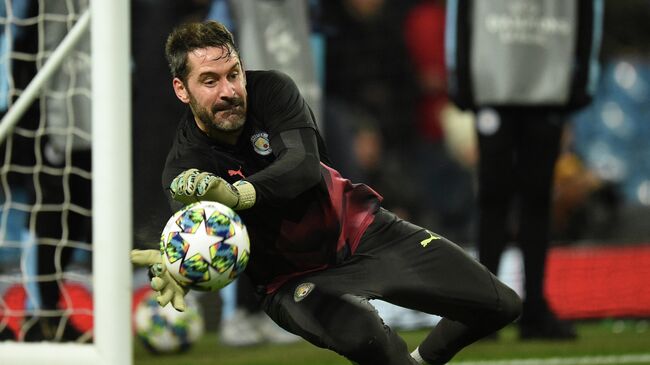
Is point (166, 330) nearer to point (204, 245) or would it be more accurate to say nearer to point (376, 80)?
point (204, 245)

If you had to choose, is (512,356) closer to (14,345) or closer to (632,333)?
(632,333)

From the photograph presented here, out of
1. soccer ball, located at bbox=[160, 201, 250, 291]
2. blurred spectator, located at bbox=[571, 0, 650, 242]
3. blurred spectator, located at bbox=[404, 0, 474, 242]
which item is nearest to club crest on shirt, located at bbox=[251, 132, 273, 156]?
soccer ball, located at bbox=[160, 201, 250, 291]

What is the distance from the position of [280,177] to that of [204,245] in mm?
392

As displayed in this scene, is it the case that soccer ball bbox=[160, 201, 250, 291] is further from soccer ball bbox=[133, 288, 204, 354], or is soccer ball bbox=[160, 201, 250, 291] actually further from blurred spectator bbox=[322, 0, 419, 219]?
blurred spectator bbox=[322, 0, 419, 219]

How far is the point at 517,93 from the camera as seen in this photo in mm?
7066

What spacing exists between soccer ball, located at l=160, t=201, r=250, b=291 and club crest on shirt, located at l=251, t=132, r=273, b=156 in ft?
1.37

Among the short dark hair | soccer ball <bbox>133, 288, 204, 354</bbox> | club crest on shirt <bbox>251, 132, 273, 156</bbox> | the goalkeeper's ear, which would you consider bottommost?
soccer ball <bbox>133, 288, 204, 354</bbox>

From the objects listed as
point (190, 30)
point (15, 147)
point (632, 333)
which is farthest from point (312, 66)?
point (190, 30)

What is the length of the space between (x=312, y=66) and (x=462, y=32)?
974 mm

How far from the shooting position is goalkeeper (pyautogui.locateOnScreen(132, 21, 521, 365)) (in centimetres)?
410

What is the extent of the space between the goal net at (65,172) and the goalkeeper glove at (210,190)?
32.3 inches

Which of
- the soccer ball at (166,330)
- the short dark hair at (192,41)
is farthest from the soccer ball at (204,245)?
the soccer ball at (166,330)

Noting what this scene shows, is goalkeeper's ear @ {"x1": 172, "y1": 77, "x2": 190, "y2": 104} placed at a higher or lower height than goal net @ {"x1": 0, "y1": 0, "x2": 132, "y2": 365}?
higher

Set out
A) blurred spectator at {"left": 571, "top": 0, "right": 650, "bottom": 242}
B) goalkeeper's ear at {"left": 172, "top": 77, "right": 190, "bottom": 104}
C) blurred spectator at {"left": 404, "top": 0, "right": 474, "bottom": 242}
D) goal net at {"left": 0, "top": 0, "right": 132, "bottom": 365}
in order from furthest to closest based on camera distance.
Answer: blurred spectator at {"left": 571, "top": 0, "right": 650, "bottom": 242} < blurred spectator at {"left": 404, "top": 0, "right": 474, "bottom": 242} < goal net at {"left": 0, "top": 0, "right": 132, "bottom": 365} < goalkeeper's ear at {"left": 172, "top": 77, "right": 190, "bottom": 104}
